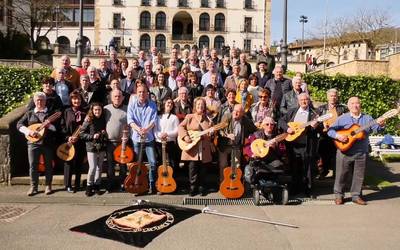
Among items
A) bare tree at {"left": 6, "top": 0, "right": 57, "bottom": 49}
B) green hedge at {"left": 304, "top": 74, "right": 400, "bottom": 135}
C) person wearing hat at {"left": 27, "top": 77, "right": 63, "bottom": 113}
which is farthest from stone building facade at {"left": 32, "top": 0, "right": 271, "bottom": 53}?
person wearing hat at {"left": 27, "top": 77, "right": 63, "bottom": 113}

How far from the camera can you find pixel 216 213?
7.70 metres

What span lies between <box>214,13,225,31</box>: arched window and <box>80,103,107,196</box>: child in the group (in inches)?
2722

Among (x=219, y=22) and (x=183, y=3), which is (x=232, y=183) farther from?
(x=183, y=3)

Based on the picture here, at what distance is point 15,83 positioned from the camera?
48.2 feet

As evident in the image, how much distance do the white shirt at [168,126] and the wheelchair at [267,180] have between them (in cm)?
150

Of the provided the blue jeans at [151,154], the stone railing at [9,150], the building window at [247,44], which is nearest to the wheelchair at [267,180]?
the blue jeans at [151,154]

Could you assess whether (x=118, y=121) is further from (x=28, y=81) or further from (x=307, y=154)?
(x=28, y=81)

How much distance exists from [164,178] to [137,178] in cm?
48

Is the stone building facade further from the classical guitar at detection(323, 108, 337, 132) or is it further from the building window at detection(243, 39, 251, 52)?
the classical guitar at detection(323, 108, 337, 132)

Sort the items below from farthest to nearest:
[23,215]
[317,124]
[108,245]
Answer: [317,124], [23,215], [108,245]

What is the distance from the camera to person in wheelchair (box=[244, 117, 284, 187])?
846 cm

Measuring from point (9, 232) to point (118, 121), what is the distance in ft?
9.41

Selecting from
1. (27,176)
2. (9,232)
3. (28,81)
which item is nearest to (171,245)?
(9,232)

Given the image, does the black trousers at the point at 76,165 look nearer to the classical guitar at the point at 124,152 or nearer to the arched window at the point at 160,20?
the classical guitar at the point at 124,152
